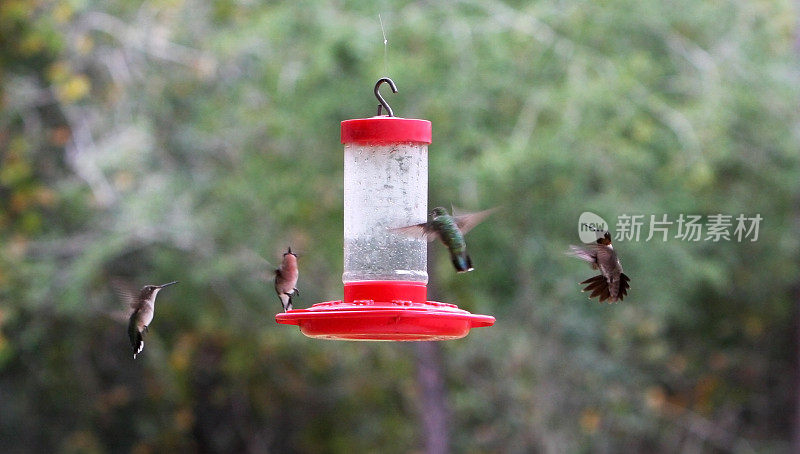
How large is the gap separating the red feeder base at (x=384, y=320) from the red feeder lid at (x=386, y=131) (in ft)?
1.68

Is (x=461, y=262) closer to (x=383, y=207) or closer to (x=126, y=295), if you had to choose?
(x=383, y=207)

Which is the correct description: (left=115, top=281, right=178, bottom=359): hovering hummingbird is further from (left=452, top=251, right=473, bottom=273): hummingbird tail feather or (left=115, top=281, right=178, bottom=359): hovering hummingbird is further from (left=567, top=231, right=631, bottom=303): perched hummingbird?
(left=567, top=231, right=631, bottom=303): perched hummingbird

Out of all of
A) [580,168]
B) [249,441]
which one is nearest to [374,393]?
[249,441]

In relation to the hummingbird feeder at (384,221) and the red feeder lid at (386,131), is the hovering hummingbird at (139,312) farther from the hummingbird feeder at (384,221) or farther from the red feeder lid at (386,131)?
the red feeder lid at (386,131)

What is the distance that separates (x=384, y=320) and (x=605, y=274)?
A: 949mm

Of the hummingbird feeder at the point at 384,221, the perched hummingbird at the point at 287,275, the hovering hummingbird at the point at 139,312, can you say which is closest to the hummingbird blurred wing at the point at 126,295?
the hovering hummingbird at the point at 139,312

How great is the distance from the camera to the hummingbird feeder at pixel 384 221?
12.8ft

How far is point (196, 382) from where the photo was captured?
45.2 feet

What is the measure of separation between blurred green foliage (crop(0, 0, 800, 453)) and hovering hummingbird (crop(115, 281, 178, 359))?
4206 mm

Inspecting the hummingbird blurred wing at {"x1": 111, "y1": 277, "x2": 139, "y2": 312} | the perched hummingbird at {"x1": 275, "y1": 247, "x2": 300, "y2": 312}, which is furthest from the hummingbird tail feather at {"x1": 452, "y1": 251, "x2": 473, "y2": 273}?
the hummingbird blurred wing at {"x1": 111, "y1": 277, "x2": 139, "y2": 312}

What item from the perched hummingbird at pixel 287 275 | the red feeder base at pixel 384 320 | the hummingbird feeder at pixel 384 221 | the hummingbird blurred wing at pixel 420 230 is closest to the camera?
the red feeder base at pixel 384 320

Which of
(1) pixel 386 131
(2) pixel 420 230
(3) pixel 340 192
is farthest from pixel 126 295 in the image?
(3) pixel 340 192

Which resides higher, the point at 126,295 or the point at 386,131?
the point at 386,131

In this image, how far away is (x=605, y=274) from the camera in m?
4.22
